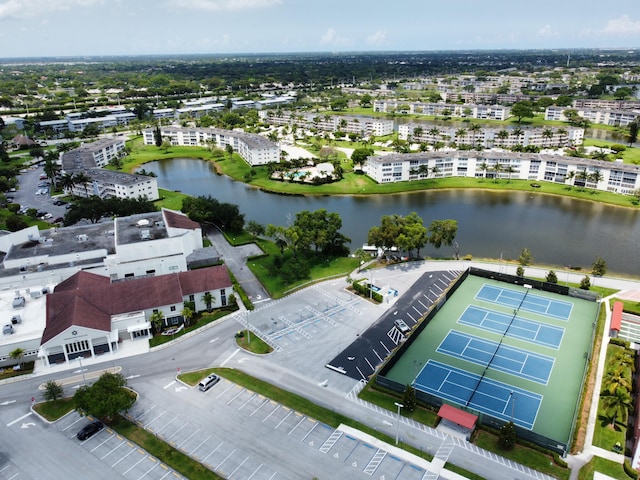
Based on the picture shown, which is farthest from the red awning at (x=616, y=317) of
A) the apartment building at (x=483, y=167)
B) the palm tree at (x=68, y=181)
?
the palm tree at (x=68, y=181)

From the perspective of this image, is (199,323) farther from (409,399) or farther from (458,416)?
(458,416)

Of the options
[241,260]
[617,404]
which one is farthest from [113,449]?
[617,404]

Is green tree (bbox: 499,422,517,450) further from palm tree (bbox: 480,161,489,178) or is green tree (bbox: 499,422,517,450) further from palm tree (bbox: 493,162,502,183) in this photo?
palm tree (bbox: 480,161,489,178)

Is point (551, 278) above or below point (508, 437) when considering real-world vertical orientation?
above

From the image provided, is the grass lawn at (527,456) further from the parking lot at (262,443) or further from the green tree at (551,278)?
the green tree at (551,278)

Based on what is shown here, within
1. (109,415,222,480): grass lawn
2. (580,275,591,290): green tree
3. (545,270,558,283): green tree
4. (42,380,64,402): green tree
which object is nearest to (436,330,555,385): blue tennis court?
(545,270,558,283): green tree

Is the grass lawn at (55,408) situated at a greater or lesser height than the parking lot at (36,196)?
lesser

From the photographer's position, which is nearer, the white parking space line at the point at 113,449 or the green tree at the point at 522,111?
the white parking space line at the point at 113,449
